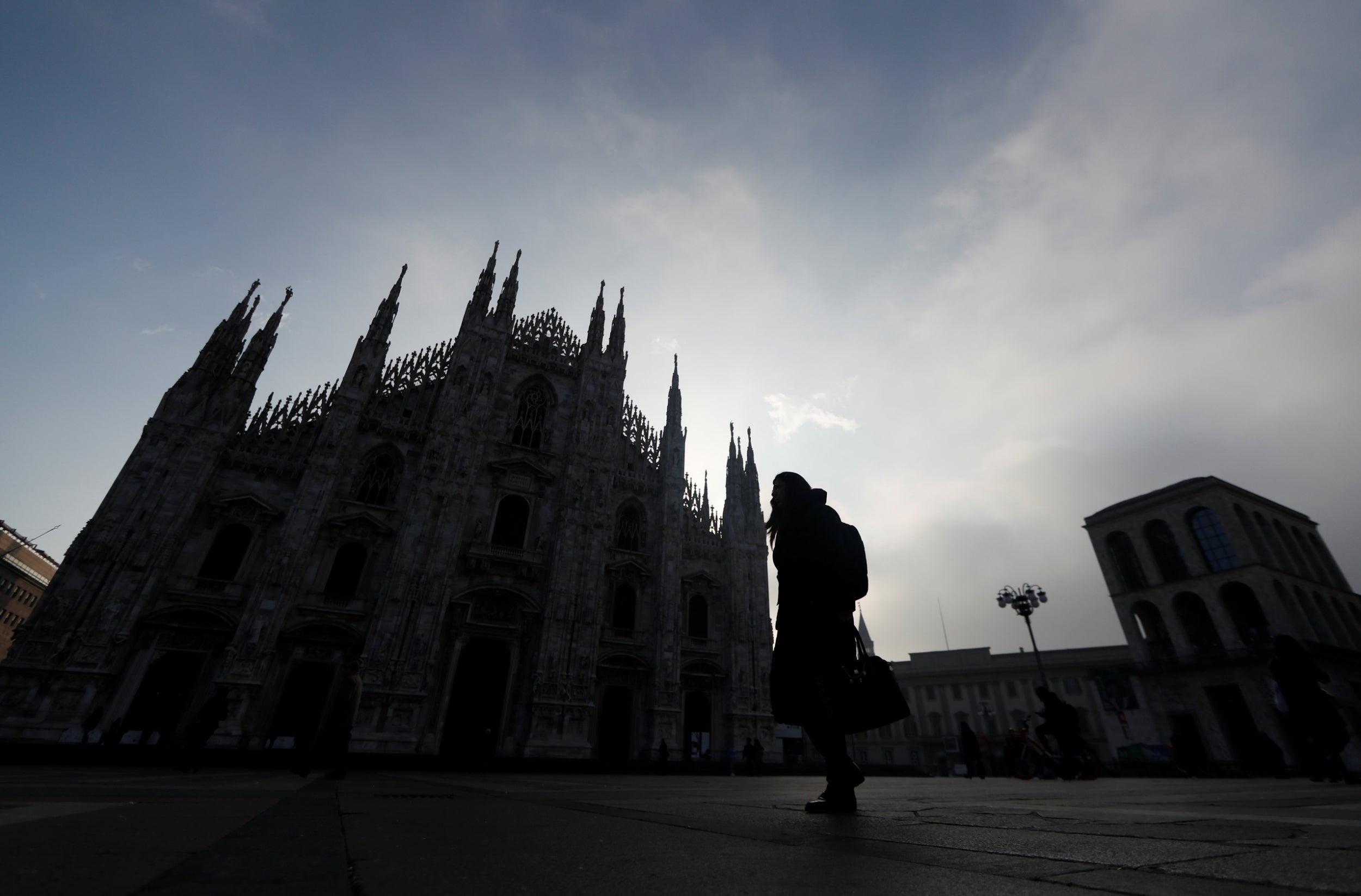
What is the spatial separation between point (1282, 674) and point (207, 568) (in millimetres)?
24789

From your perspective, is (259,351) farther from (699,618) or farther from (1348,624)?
(1348,624)

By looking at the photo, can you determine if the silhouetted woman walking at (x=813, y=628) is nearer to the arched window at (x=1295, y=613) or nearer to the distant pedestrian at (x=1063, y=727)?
the distant pedestrian at (x=1063, y=727)

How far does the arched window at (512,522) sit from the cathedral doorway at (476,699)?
368cm

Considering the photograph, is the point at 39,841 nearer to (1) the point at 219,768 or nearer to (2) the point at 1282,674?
(2) the point at 1282,674

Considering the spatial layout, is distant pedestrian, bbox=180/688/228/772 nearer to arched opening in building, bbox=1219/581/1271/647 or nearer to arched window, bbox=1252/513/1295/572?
arched opening in building, bbox=1219/581/1271/647

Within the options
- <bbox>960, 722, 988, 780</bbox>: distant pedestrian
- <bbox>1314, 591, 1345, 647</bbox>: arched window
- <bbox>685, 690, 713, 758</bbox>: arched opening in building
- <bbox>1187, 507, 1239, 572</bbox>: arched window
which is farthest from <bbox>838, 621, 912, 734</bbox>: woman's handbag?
<bbox>1314, 591, 1345, 647</bbox>: arched window

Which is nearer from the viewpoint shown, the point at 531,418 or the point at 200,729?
the point at 200,729

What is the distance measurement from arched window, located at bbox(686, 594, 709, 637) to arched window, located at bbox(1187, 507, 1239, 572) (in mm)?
28449

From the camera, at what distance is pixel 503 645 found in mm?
20531

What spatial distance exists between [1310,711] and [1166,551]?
112 feet

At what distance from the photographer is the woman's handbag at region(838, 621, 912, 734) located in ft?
11.8

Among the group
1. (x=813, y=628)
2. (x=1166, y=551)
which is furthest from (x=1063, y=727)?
(x=1166, y=551)

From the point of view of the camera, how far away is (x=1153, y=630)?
3381 centimetres

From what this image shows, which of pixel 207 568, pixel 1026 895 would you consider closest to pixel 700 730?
pixel 207 568
